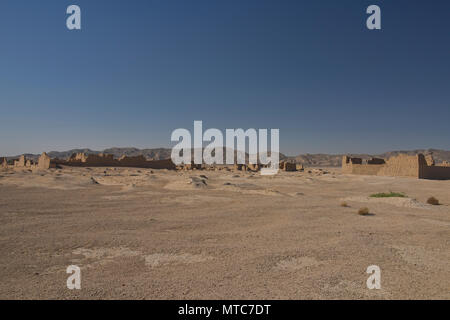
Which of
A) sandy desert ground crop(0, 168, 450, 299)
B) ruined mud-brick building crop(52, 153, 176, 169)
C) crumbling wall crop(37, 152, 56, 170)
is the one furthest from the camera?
ruined mud-brick building crop(52, 153, 176, 169)

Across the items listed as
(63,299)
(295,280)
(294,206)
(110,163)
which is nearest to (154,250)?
(63,299)

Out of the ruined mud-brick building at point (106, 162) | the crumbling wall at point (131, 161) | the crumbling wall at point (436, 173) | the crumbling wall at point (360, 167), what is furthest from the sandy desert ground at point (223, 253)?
the crumbling wall at point (131, 161)

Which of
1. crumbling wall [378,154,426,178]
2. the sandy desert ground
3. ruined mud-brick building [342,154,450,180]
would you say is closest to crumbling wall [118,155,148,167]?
ruined mud-brick building [342,154,450,180]

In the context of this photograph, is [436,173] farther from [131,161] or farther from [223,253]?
[131,161]

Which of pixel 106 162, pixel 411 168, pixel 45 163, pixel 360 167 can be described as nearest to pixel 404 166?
pixel 411 168

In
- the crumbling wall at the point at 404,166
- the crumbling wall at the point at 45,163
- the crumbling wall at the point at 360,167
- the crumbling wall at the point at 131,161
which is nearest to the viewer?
the crumbling wall at the point at 404,166

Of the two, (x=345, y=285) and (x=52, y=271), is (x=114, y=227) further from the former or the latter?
(x=345, y=285)

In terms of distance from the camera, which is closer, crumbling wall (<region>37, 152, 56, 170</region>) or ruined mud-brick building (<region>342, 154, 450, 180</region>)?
ruined mud-brick building (<region>342, 154, 450, 180</region>)

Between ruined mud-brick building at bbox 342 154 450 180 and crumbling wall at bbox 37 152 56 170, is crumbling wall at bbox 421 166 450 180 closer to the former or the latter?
ruined mud-brick building at bbox 342 154 450 180

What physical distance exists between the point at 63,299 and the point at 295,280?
10.2ft

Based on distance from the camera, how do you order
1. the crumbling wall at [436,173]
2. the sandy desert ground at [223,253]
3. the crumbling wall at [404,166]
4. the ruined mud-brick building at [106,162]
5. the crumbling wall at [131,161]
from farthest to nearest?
the crumbling wall at [131,161], the ruined mud-brick building at [106,162], the crumbling wall at [436,173], the crumbling wall at [404,166], the sandy desert ground at [223,253]

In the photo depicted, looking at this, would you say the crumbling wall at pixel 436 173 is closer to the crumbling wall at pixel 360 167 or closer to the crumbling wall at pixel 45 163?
the crumbling wall at pixel 360 167
